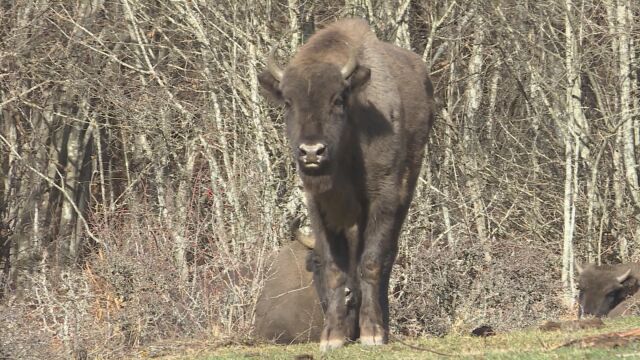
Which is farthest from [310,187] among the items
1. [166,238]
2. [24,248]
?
[24,248]

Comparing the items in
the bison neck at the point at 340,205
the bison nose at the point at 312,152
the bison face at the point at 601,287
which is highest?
the bison nose at the point at 312,152

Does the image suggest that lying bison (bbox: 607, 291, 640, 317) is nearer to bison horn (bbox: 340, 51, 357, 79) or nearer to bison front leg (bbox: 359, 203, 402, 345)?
bison front leg (bbox: 359, 203, 402, 345)

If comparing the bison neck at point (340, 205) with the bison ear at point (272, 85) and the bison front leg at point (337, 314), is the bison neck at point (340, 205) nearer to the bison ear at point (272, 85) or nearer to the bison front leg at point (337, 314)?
the bison front leg at point (337, 314)

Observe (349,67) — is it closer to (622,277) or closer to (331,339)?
(331,339)

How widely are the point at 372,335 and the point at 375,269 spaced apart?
604mm

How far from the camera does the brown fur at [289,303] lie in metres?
13.0

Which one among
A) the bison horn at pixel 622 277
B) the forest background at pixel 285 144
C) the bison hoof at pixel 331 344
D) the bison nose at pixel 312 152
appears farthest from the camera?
the bison horn at pixel 622 277

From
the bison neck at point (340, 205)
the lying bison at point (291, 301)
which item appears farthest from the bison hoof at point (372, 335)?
the lying bison at point (291, 301)

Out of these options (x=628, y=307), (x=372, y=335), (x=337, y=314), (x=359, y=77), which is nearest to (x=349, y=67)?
(x=359, y=77)

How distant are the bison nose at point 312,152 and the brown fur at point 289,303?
10.5 ft

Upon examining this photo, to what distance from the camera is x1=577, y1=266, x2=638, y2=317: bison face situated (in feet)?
54.2

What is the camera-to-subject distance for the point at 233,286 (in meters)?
12.1

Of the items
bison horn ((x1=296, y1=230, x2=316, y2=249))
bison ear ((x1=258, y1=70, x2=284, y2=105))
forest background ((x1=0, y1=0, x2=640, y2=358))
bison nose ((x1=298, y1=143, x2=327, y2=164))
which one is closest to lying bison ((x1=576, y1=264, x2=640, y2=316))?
forest background ((x1=0, y1=0, x2=640, y2=358))

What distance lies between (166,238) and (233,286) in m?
1.61
